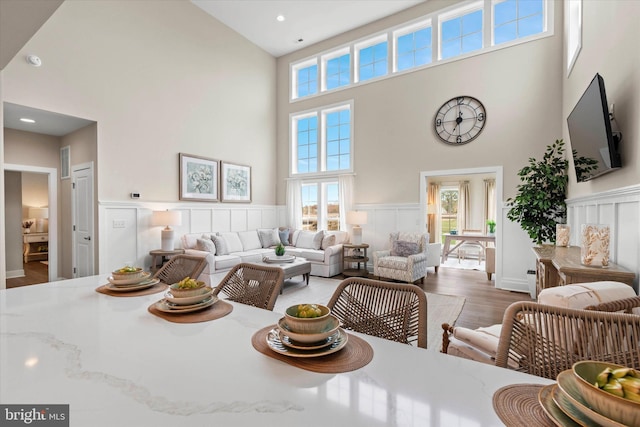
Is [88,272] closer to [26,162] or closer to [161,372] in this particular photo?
[26,162]

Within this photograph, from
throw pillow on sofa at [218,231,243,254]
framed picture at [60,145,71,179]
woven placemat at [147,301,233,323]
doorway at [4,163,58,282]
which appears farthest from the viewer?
throw pillow on sofa at [218,231,243,254]

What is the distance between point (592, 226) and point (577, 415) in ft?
6.86

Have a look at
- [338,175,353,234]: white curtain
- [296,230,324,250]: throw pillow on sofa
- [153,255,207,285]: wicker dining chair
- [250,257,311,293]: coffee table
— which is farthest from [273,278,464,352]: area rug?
[153,255,207,285]: wicker dining chair

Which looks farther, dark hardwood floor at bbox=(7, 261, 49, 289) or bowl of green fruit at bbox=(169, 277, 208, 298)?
dark hardwood floor at bbox=(7, 261, 49, 289)

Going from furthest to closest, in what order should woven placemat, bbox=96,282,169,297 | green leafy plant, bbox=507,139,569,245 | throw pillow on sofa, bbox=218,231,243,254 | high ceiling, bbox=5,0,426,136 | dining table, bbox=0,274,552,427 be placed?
1. throw pillow on sofa, bbox=218,231,243,254
2. high ceiling, bbox=5,0,426,136
3. green leafy plant, bbox=507,139,569,245
4. woven placemat, bbox=96,282,169,297
5. dining table, bbox=0,274,552,427

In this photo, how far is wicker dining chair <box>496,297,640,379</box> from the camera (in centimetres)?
88

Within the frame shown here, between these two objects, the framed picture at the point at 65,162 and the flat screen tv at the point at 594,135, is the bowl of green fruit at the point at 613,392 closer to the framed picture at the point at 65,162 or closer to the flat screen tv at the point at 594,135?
the flat screen tv at the point at 594,135

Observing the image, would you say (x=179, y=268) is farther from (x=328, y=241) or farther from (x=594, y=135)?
(x=328, y=241)

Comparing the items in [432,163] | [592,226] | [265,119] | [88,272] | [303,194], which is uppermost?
[265,119]

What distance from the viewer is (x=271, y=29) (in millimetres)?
6375

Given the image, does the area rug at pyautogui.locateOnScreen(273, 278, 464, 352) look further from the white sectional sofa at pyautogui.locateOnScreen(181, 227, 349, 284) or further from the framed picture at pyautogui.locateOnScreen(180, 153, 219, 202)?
the framed picture at pyautogui.locateOnScreen(180, 153, 219, 202)

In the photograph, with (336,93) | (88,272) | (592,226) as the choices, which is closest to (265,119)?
(336,93)

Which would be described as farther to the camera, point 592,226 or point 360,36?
point 360,36

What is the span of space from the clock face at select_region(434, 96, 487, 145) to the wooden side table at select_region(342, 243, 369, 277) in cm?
251
